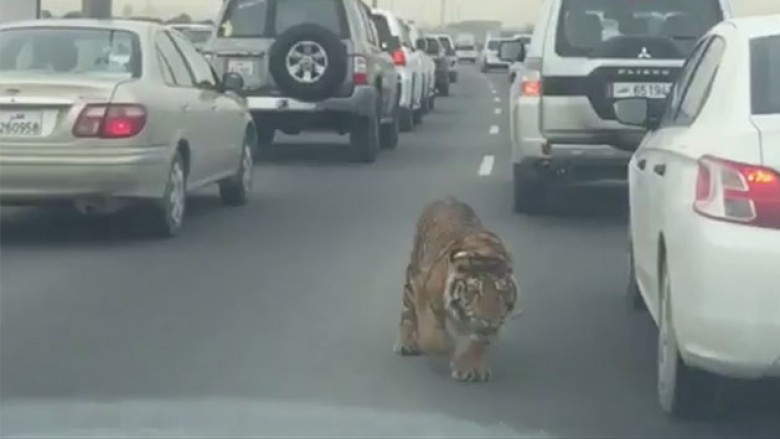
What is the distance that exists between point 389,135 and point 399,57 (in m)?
2.94

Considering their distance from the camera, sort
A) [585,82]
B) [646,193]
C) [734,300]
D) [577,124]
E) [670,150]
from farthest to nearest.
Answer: [577,124] → [585,82] → [646,193] → [670,150] → [734,300]

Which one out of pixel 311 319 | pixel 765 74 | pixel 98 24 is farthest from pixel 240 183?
pixel 765 74

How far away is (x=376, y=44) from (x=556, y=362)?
1346 centimetres

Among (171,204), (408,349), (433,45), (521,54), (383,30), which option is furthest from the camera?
(433,45)

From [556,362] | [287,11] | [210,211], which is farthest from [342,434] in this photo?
[287,11]

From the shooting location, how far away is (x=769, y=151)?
6.93 metres

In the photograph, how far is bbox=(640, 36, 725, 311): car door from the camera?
25.3 feet

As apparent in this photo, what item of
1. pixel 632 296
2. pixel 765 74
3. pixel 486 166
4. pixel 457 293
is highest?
pixel 765 74

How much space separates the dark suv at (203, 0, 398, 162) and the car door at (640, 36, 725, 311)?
10.8 metres

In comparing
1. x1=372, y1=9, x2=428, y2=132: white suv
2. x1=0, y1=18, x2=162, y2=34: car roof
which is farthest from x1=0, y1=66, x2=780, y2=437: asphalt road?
x1=372, y1=9, x2=428, y2=132: white suv

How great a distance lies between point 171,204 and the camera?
1319cm

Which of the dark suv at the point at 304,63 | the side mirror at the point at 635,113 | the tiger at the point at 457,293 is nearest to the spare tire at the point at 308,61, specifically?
the dark suv at the point at 304,63

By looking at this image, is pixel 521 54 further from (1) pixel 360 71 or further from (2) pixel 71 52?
(1) pixel 360 71

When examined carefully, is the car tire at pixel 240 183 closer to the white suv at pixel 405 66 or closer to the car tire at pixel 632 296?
the car tire at pixel 632 296
